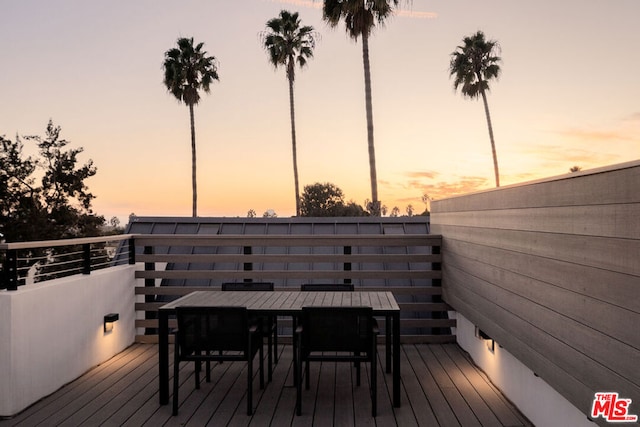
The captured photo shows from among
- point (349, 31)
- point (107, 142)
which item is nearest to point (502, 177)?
point (349, 31)

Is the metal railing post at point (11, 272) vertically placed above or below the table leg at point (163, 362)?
above

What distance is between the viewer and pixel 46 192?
76.2 feet

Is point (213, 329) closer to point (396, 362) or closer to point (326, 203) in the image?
point (396, 362)

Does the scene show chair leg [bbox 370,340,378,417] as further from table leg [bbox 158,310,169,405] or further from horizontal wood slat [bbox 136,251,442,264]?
horizontal wood slat [bbox 136,251,442,264]

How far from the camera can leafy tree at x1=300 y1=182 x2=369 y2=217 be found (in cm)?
3597

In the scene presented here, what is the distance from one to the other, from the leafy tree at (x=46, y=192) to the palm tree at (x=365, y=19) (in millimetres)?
17256

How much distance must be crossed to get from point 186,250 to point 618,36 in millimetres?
8425

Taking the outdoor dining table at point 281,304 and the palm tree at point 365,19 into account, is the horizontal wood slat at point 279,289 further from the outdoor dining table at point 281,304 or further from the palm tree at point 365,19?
the palm tree at point 365,19

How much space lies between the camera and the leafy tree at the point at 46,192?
22000mm

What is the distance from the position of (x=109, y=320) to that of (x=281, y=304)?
2.18 meters

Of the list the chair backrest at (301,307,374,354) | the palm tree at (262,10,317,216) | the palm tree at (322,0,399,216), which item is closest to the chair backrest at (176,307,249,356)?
the chair backrest at (301,307,374,354)

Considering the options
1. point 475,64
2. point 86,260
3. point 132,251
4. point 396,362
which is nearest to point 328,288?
point 396,362

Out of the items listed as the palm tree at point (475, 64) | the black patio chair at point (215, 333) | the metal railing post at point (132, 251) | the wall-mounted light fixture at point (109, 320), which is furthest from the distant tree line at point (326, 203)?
the black patio chair at point (215, 333)

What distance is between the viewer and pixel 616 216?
1.90 metres
